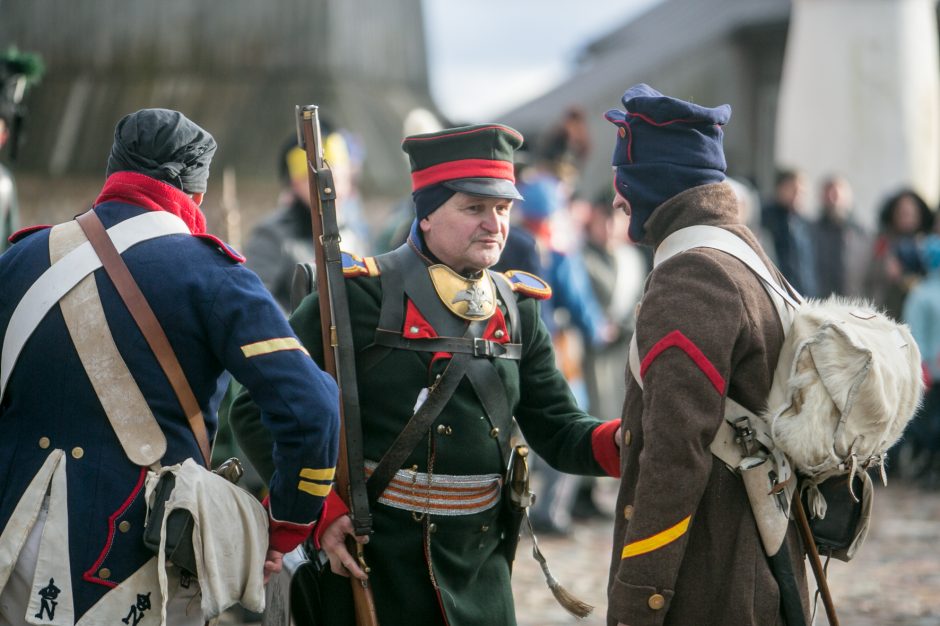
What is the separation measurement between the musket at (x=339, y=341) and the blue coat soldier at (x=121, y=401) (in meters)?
0.27

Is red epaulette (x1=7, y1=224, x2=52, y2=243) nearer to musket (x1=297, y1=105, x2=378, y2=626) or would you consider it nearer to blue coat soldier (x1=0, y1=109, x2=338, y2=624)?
blue coat soldier (x1=0, y1=109, x2=338, y2=624)

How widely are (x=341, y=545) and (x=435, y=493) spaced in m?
0.28

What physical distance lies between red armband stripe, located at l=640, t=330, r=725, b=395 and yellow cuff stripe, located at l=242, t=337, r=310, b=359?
85 centimetres

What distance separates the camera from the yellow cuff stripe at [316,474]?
3.31m

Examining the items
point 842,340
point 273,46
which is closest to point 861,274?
point 273,46

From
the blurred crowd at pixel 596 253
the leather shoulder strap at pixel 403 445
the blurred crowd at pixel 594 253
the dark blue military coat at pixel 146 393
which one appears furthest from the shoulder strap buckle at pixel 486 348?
the blurred crowd at pixel 596 253

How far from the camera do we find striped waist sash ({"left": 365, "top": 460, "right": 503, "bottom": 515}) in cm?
372

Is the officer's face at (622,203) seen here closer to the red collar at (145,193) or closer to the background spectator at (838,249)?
the red collar at (145,193)

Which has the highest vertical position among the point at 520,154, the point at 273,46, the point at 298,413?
the point at 273,46

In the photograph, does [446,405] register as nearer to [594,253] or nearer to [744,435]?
[744,435]

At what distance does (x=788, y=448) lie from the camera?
3295mm

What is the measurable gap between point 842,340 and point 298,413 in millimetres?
1275

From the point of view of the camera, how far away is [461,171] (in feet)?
12.6

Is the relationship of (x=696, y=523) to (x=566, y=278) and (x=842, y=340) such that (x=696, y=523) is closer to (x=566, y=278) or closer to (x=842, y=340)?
(x=842, y=340)
